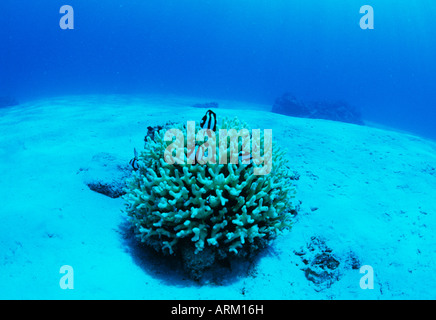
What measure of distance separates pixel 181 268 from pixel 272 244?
113cm

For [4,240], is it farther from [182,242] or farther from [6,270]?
[182,242]

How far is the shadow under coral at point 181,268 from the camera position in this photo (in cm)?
280

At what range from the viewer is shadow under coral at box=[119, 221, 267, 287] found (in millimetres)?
2803

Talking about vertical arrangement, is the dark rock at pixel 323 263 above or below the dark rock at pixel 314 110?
below

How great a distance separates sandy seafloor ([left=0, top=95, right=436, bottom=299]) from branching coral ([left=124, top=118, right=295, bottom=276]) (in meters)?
0.38

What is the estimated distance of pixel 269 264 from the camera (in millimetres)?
2994

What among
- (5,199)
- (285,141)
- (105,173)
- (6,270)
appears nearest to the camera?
(6,270)

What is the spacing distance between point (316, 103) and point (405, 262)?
2344cm

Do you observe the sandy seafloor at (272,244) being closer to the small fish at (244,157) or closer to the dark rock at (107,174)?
the dark rock at (107,174)

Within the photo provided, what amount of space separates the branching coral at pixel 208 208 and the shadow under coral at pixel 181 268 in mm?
190

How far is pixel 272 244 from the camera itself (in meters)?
3.27
